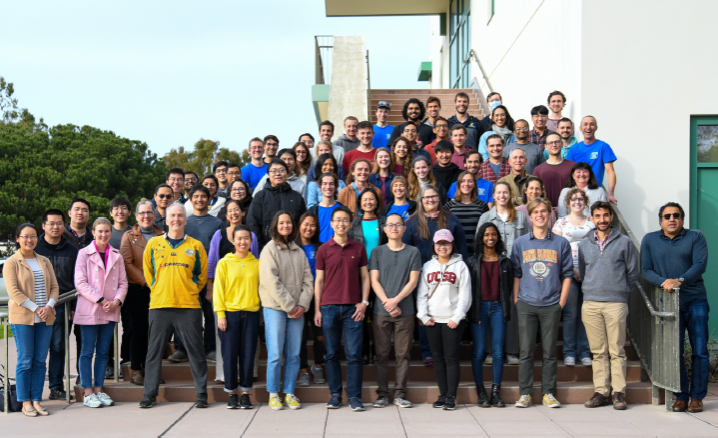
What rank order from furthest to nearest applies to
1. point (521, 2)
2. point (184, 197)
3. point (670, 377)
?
point (521, 2) < point (184, 197) < point (670, 377)

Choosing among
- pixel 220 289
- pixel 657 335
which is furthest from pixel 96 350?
pixel 657 335

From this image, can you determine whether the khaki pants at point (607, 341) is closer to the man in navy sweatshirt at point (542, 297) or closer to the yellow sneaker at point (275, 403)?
the man in navy sweatshirt at point (542, 297)

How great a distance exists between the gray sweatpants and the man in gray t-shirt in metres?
1.72

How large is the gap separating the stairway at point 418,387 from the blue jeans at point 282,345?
320 mm

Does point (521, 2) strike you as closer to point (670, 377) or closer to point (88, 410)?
point (670, 377)

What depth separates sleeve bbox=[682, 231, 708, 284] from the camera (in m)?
6.45

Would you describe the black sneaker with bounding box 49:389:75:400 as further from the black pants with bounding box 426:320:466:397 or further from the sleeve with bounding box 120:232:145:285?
the black pants with bounding box 426:320:466:397

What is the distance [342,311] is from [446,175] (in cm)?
259

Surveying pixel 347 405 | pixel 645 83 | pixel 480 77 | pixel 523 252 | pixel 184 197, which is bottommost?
pixel 347 405

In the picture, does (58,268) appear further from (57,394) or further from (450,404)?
(450,404)

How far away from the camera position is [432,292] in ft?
21.1

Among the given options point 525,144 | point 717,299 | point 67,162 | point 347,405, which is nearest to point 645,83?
point 525,144

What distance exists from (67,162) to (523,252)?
27.7 metres

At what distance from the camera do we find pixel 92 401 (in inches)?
255
